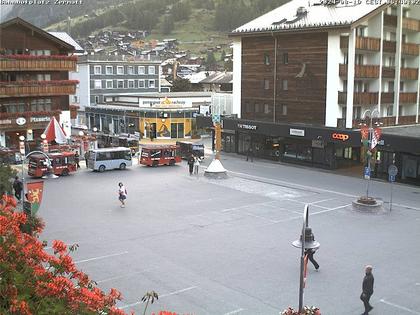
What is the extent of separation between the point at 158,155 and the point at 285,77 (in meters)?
13.5

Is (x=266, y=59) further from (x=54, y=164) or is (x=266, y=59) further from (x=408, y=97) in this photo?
(x=54, y=164)

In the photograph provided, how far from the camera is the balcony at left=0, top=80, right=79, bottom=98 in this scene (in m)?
50.7

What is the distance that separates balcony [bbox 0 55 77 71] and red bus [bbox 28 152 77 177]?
11910 mm

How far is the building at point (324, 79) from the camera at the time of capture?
46.6 metres

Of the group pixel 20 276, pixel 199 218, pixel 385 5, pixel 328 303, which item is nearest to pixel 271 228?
pixel 199 218

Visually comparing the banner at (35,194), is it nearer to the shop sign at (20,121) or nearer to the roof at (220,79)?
the shop sign at (20,121)

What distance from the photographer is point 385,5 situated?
157 ft

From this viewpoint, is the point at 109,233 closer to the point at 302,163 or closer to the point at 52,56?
the point at 302,163

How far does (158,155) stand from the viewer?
1901 inches

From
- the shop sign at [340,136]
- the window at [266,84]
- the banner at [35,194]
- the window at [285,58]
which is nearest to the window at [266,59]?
the window at [266,84]

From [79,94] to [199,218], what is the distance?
58.4 meters

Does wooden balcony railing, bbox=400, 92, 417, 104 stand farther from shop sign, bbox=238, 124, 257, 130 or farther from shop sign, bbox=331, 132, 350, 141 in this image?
shop sign, bbox=238, 124, 257, 130

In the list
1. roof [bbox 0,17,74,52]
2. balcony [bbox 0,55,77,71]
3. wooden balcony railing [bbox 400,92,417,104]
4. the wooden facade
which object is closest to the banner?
balcony [bbox 0,55,77,71]

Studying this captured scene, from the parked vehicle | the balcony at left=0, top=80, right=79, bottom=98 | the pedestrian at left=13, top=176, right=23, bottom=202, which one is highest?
the balcony at left=0, top=80, right=79, bottom=98
